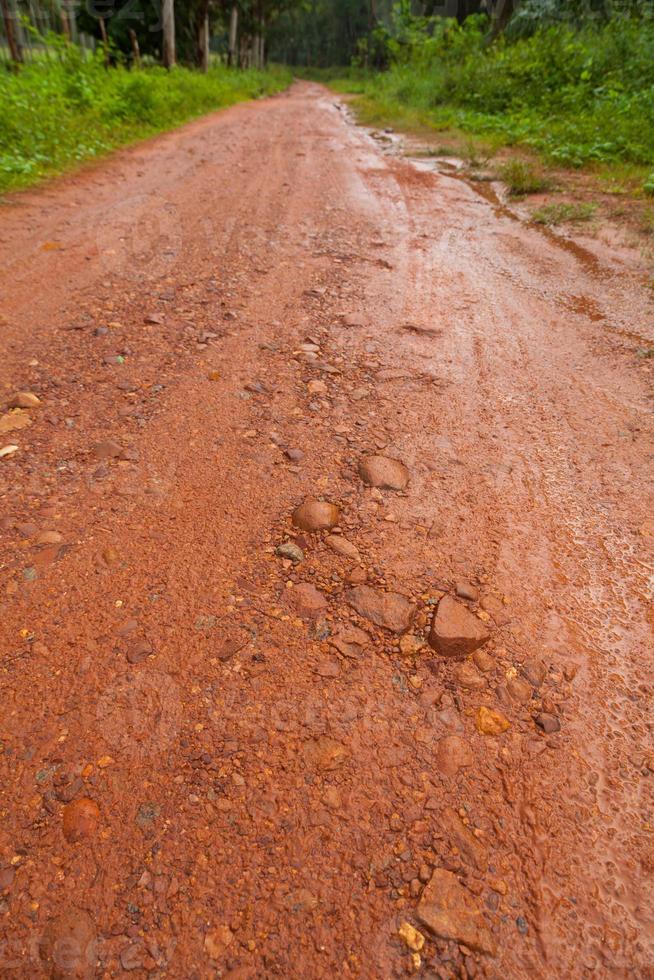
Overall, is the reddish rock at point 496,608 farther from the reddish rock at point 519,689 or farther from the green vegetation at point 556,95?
the green vegetation at point 556,95

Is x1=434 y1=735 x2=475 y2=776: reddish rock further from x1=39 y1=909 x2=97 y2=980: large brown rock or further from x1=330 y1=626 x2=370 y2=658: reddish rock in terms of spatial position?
x1=39 y1=909 x2=97 y2=980: large brown rock

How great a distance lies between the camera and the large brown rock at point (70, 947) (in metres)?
0.95

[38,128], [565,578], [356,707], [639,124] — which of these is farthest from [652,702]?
[639,124]

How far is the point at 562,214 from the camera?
4.86m

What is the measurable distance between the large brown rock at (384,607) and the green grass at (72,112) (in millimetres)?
5317

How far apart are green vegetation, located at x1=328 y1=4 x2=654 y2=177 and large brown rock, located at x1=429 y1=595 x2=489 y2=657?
5.73m

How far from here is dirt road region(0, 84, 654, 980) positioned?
3.36 feet

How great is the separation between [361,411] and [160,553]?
1.09m

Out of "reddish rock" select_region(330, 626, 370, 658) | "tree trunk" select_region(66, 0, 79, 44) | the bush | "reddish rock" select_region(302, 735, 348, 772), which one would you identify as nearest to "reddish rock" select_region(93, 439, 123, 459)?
"reddish rock" select_region(330, 626, 370, 658)

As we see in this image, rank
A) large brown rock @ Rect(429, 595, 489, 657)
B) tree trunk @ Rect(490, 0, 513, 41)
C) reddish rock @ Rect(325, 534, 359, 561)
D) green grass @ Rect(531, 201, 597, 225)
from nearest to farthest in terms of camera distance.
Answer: large brown rock @ Rect(429, 595, 489, 657) < reddish rock @ Rect(325, 534, 359, 561) < green grass @ Rect(531, 201, 597, 225) < tree trunk @ Rect(490, 0, 513, 41)

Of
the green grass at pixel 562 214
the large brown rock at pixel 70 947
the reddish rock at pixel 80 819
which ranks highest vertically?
the green grass at pixel 562 214

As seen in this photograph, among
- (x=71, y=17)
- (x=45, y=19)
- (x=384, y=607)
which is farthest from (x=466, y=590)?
(x=45, y=19)

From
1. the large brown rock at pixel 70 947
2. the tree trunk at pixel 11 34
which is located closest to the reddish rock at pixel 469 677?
the large brown rock at pixel 70 947

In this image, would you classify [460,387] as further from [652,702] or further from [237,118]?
[237,118]
